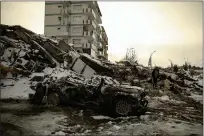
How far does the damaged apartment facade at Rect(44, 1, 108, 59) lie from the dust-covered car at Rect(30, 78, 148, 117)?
0.66m

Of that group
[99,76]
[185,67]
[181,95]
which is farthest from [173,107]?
[99,76]

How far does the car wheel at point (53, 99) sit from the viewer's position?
16.3ft

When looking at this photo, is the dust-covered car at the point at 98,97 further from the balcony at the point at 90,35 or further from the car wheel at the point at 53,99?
the balcony at the point at 90,35

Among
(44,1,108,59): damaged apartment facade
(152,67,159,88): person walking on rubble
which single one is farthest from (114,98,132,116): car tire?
(44,1,108,59): damaged apartment facade

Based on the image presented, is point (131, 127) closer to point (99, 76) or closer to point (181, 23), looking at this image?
point (99, 76)

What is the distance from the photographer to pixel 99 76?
16.8 feet

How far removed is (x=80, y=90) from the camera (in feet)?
16.6

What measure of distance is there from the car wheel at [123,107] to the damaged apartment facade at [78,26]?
0.91m

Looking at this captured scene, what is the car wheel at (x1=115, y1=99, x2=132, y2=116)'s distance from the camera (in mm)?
4832

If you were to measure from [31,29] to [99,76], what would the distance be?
1.53m

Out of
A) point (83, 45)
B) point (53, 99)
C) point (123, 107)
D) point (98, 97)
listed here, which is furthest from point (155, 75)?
point (53, 99)

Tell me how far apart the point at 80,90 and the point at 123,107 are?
0.81 meters

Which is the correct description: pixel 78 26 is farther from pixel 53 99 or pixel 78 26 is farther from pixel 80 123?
pixel 80 123

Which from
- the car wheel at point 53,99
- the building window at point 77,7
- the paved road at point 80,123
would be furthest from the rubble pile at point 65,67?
the building window at point 77,7
